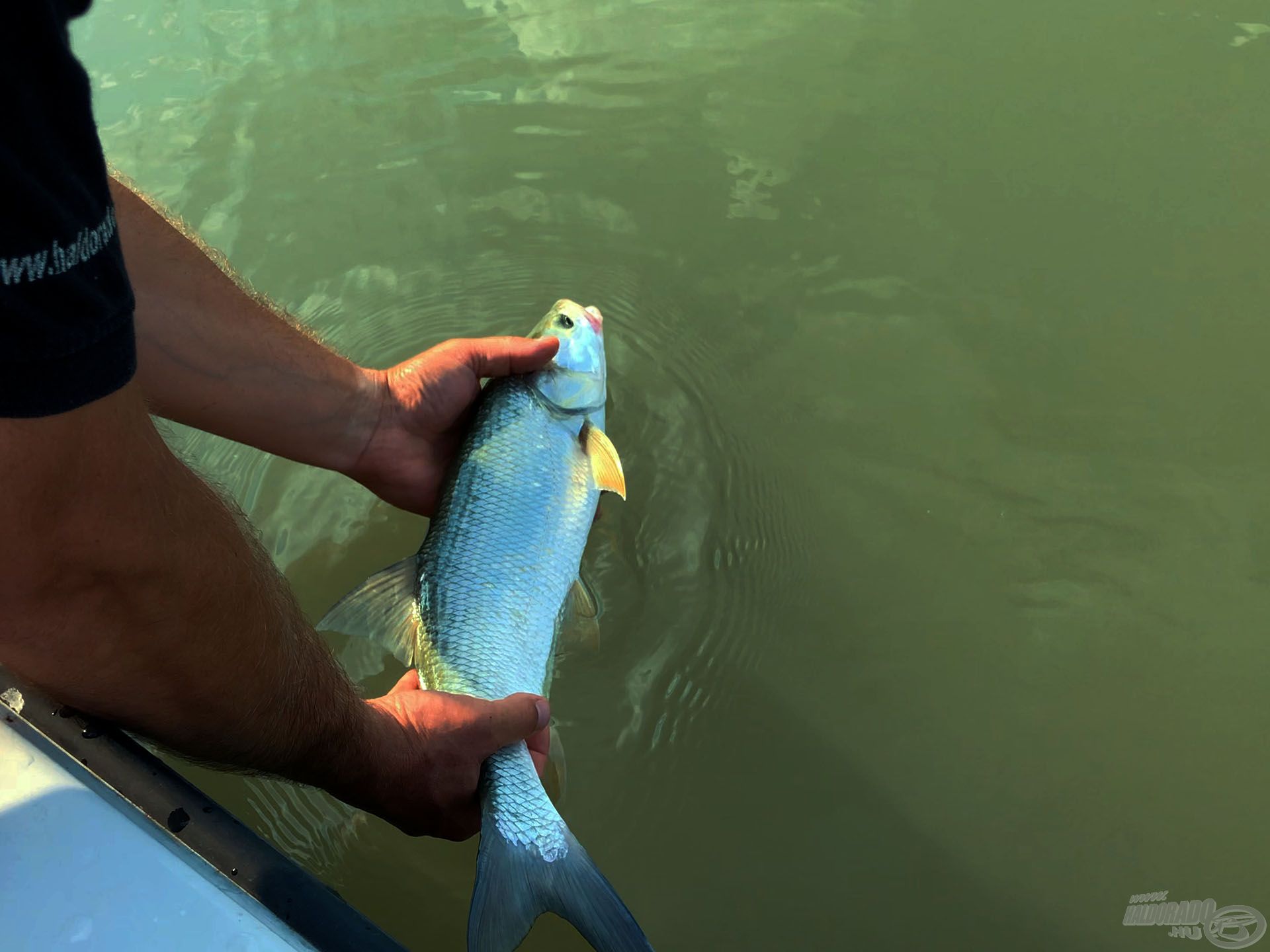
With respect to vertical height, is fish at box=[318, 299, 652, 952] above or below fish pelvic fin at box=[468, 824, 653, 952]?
above

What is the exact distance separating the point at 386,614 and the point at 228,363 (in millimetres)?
761

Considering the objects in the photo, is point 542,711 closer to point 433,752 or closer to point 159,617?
point 433,752

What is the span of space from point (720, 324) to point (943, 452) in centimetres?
95

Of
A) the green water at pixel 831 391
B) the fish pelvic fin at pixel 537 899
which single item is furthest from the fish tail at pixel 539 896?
the green water at pixel 831 391

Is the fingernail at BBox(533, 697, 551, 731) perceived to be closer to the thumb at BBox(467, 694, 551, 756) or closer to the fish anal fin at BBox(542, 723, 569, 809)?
the thumb at BBox(467, 694, 551, 756)

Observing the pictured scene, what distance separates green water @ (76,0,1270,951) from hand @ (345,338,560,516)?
37cm

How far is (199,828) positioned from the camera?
1.56 metres

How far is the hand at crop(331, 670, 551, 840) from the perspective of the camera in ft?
6.36

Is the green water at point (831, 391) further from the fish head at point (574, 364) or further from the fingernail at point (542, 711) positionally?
the fingernail at point (542, 711)

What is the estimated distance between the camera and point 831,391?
3.26 m

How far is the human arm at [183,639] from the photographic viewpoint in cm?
121

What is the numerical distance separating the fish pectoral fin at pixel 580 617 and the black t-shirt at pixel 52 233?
158cm

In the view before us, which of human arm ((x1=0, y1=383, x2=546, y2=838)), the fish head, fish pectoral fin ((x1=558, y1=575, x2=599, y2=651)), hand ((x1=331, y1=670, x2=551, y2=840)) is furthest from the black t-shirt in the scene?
the fish head

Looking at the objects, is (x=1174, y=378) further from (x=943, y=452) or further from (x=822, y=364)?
(x=822, y=364)
